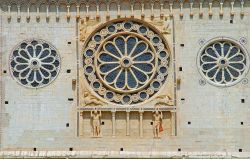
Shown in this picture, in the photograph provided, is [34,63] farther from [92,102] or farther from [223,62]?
[223,62]

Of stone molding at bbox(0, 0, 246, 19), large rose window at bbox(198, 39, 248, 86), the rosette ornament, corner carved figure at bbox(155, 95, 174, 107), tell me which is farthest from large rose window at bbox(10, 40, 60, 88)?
large rose window at bbox(198, 39, 248, 86)

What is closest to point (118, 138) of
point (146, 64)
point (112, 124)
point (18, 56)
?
point (112, 124)

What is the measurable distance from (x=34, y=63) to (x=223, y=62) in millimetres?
5042

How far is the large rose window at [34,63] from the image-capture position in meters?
22.3

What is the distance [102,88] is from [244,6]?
4.39 metres

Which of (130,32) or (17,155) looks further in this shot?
(130,32)

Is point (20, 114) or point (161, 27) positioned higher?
point (161, 27)

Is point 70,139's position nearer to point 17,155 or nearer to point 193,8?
point 17,155

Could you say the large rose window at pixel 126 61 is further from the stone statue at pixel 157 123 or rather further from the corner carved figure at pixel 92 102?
the stone statue at pixel 157 123

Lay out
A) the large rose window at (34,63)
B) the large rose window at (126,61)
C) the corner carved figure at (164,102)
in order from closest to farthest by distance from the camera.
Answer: the corner carved figure at (164,102), the large rose window at (126,61), the large rose window at (34,63)

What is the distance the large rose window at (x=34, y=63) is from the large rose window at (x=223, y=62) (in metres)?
3.96

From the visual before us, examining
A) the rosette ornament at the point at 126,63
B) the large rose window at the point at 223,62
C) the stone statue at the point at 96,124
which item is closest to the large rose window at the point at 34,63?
the rosette ornament at the point at 126,63

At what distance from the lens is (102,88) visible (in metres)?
22.3

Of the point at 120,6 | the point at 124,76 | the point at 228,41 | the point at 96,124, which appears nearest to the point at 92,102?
the point at 96,124
